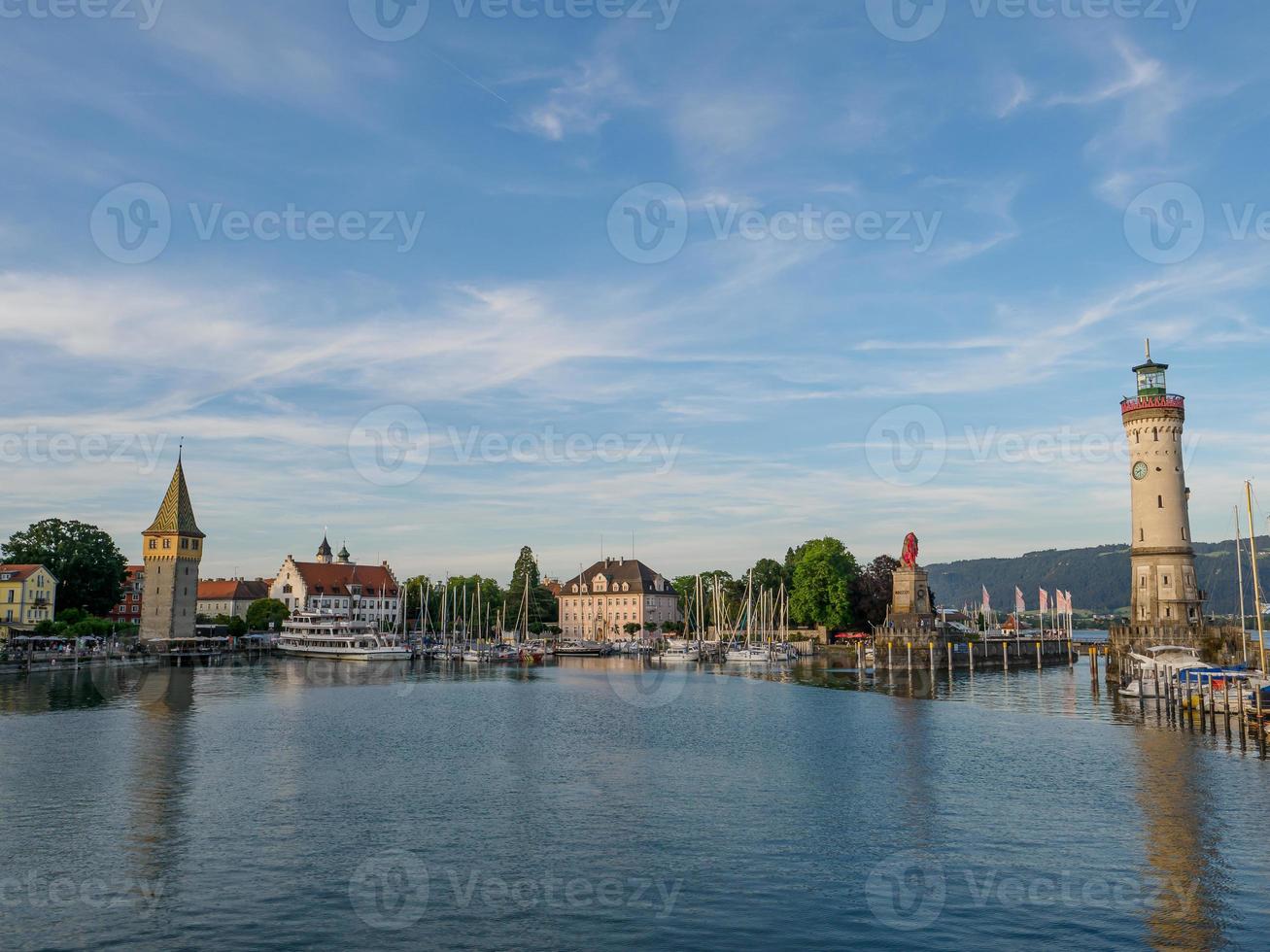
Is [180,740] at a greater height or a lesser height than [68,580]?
lesser

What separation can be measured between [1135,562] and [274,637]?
5228 inches

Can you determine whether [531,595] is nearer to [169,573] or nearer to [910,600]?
[169,573]

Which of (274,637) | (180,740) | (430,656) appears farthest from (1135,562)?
(274,637)

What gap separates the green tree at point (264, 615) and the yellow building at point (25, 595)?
142ft

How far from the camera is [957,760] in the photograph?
47.2 metres

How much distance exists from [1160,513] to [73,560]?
136 meters

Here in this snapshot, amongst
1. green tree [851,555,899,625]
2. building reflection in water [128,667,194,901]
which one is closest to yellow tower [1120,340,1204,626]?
green tree [851,555,899,625]

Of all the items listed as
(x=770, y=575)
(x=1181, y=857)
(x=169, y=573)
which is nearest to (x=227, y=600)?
(x=169, y=573)

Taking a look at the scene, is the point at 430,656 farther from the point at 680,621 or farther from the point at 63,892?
the point at 63,892

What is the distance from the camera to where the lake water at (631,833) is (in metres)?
24.4

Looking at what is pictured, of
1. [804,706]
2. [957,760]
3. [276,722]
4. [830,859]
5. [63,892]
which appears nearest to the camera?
[63,892]

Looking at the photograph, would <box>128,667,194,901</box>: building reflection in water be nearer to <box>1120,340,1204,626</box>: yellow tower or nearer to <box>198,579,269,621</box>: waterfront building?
<box>1120,340,1204,626</box>: yellow tower

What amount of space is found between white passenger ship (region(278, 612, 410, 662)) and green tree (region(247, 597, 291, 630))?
17844mm

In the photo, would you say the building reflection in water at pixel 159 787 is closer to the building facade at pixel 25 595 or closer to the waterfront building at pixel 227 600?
the building facade at pixel 25 595
